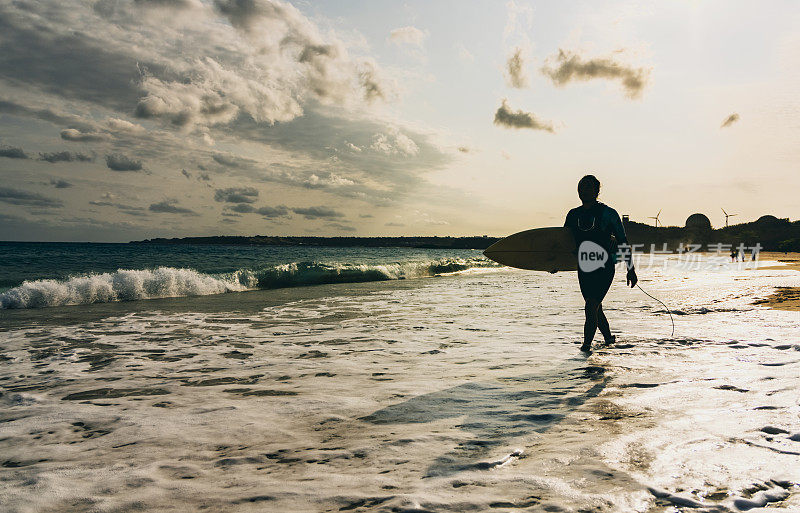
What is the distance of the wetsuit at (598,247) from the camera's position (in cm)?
555

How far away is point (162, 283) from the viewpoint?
14.2 m

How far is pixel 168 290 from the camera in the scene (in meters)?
14.1

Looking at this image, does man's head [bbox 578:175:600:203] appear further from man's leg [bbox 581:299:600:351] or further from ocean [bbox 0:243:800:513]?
Result: ocean [bbox 0:243:800:513]

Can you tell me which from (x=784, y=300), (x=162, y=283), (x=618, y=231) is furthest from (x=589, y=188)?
(x=162, y=283)

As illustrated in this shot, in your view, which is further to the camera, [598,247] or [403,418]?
[598,247]

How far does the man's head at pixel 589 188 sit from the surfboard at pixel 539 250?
816mm

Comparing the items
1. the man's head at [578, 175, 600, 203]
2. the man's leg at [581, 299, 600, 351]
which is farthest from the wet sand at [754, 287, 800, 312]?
the man's head at [578, 175, 600, 203]

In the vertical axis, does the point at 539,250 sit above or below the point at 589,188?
below

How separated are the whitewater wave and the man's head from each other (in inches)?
504

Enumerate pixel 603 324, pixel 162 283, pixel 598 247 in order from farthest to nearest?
pixel 162 283 → pixel 603 324 → pixel 598 247

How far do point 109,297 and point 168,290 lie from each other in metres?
1.66

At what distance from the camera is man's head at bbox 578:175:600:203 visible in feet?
18.3

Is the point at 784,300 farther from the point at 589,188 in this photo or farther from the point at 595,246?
the point at 589,188

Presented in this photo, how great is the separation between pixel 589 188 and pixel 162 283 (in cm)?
1328
